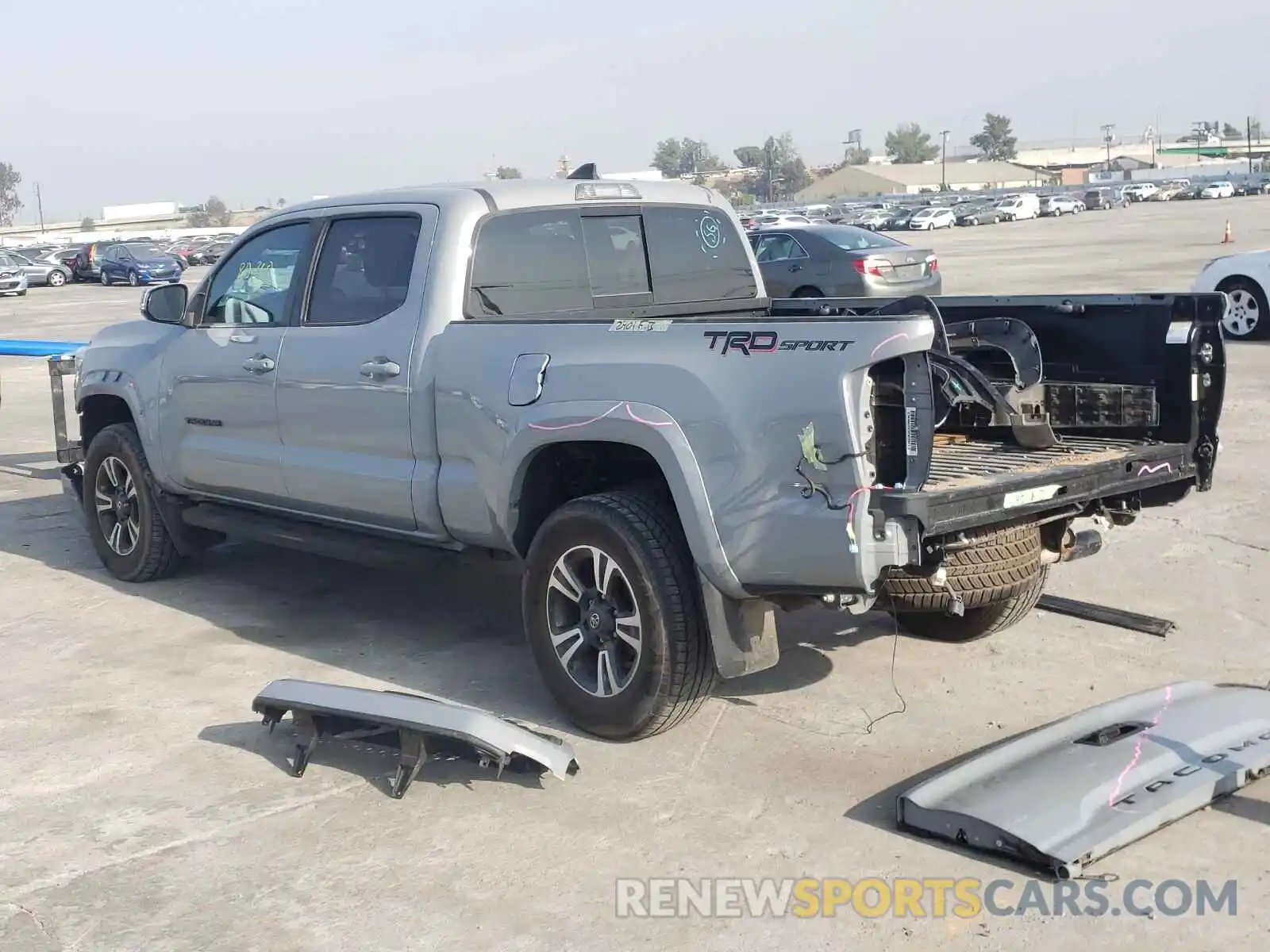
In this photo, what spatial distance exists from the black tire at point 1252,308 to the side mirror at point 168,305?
12.3 meters

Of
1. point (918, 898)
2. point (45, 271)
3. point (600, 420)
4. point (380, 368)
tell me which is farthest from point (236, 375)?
point (45, 271)

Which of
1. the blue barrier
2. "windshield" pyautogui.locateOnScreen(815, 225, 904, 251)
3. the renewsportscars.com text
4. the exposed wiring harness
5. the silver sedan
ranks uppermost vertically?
the silver sedan

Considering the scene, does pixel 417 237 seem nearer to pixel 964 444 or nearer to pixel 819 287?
pixel 964 444

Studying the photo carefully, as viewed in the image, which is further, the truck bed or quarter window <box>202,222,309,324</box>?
quarter window <box>202,222,309,324</box>

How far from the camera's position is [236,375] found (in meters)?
6.46

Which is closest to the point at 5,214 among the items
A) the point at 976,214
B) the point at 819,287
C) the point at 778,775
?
the point at 976,214

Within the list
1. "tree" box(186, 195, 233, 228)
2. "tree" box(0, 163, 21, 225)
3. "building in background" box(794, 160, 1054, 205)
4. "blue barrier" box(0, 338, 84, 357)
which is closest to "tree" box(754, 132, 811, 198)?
"building in background" box(794, 160, 1054, 205)

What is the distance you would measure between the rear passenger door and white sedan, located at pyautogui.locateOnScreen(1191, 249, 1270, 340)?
12.2 metres

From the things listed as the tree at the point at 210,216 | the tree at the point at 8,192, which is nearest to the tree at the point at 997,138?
the tree at the point at 210,216

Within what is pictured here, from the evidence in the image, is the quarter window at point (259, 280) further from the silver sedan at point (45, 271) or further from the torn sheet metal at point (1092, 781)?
the silver sedan at point (45, 271)

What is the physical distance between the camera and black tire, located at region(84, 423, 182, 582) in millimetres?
7258

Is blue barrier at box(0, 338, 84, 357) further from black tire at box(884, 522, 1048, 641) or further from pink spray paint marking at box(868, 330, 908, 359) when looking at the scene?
Result: pink spray paint marking at box(868, 330, 908, 359)

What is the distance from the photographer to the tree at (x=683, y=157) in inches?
6526

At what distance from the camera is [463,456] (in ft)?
17.6
